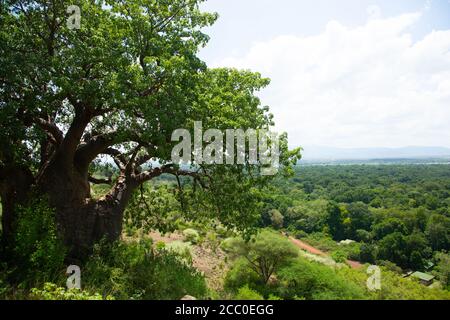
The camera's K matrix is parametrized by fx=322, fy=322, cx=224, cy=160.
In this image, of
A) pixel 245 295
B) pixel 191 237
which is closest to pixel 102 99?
pixel 245 295

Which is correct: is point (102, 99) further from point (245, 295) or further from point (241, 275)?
point (241, 275)

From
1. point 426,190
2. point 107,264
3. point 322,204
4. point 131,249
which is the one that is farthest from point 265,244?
point 426,190

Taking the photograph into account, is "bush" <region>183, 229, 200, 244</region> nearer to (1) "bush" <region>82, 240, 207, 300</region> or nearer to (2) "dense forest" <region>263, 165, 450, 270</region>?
(1) "bush" <region>82, 240, 207, 300</region>

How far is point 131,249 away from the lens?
9898 mm

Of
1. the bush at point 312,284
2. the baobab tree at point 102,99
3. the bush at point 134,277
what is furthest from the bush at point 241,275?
the baobab tree at point 102,99

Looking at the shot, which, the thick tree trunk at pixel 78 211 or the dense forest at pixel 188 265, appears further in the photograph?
the thick tree trunk at pixel 78 211

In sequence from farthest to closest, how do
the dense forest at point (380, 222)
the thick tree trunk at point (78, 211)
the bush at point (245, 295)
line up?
the dense forest at point (380, 222)
the bush at point (245, 295)
the thick tree trunk at point (78, 211)

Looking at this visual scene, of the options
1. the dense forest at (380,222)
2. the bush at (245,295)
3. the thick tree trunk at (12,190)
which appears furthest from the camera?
the dense forest at (380,222)

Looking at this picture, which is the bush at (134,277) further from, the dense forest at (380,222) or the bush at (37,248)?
the dense forest at (380,222)

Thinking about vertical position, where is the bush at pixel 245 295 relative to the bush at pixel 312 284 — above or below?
above

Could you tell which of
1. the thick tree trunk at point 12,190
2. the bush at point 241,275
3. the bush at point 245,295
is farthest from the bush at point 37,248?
the bush at point 241,275

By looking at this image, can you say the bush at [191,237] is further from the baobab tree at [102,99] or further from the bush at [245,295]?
the baobab tree at [102,99]

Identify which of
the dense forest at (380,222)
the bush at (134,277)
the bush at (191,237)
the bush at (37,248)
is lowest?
the dense forest at (380,222)
